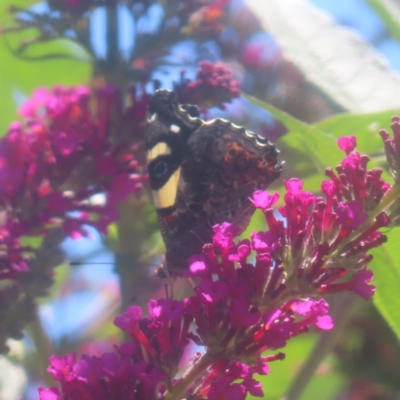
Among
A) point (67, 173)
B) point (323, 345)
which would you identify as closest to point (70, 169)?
point (67, 173)

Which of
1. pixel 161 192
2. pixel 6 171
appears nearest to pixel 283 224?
pixel 161 192

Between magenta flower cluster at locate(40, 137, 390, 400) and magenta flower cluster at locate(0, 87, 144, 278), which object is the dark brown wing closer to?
magenta flower cluster at locate(0, 87, 144, 278)

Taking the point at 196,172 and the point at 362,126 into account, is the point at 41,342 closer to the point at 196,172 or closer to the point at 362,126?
the point at 196,172

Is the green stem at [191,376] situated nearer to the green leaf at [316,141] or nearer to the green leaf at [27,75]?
the green leaf at [316,141]

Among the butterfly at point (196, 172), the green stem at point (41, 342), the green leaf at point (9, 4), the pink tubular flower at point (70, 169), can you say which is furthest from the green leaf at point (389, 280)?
the green leaf at point (9, 4)

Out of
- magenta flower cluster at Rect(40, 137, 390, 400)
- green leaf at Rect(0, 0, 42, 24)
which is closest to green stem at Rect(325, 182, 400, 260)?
magenta flower cluster at Rect(40, 137, 390, 400)

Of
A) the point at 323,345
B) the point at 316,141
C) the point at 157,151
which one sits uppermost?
the point at 157,151
